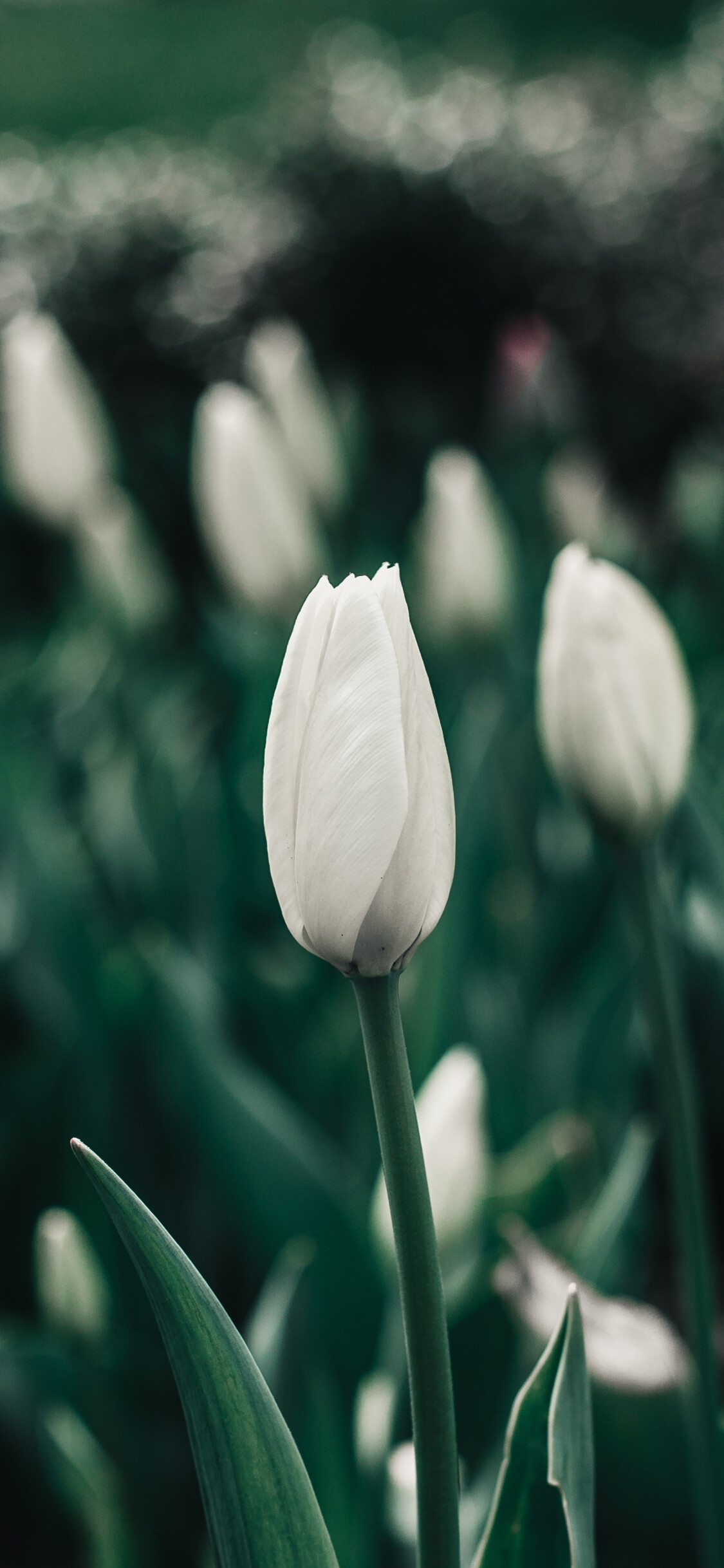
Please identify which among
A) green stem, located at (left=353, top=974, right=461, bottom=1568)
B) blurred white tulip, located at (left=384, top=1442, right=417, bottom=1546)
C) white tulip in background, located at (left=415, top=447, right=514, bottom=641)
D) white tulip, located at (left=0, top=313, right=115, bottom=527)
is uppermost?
white tulip, located at (left=0, top=313, right=115, bottom=527)


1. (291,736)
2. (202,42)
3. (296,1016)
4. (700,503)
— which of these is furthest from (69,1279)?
(202,42)

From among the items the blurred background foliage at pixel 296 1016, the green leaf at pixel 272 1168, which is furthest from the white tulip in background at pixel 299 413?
the green leaf at pixel 272 1168

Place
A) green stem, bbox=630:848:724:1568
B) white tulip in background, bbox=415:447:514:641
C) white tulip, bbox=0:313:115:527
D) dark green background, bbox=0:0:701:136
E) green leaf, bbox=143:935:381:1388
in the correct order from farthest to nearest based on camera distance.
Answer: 1. dark green background, bbox=0:0:701:136
2. white tulip, bbox=0:313:115:527
3. white tulip in background, bbox=415:447:514:641
4. green leaf, bbox=143:935:381:1388
5. green stem, bbox=630:848:724:1568

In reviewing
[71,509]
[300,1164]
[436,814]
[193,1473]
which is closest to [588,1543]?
[436,814]

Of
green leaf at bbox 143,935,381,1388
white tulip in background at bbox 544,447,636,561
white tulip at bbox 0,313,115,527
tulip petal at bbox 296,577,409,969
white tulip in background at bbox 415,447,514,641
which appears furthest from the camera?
white tulip in background at bbox 544,447,636,561

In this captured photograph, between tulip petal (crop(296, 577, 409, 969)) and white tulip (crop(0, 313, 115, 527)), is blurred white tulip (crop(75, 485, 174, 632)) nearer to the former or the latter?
white tulip (crop(0, 313, 115, 527))

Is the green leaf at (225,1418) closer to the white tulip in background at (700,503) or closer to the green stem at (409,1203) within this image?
the green stem at (409,1203)

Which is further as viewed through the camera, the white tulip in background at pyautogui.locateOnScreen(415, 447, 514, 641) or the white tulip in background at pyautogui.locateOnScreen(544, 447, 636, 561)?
A: the white tulip in background at pyautogui.locateOnScreen(544, 447, 636, 561)

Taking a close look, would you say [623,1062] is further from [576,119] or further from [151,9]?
[151,9]

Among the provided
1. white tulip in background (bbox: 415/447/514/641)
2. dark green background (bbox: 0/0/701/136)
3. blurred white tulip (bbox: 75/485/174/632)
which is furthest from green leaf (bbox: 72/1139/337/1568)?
dark green background (bbox: 0/0/701/136)
